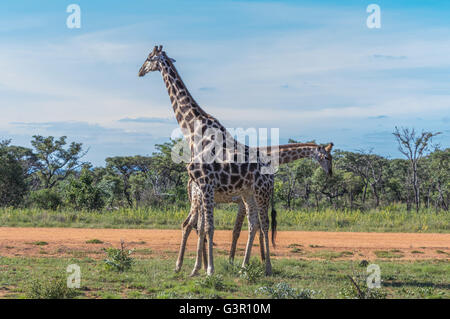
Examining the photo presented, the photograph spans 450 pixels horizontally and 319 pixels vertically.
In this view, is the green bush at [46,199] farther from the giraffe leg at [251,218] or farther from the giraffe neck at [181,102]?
the giraffe leg at [251,218]

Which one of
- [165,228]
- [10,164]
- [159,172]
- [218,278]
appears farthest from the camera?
[159,172]

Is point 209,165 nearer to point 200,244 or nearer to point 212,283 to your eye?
point 200,244

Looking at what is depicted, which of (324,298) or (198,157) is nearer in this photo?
(324,298)

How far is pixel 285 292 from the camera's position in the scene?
784cm

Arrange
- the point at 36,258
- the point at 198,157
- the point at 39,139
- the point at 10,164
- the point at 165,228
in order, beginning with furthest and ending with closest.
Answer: the point at 39,139, the point at 10,164, the point at 165,228, the point at 36,258, the point at 198,157

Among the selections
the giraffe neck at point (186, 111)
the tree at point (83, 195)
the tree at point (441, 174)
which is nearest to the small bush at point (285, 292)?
the giraffe neck at point (186, 111)

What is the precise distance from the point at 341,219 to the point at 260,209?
9966 mm

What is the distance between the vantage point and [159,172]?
86.4 feet

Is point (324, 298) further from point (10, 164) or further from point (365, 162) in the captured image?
point (365, 162)

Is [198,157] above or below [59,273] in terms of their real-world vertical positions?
above

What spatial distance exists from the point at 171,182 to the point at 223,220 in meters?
10.1

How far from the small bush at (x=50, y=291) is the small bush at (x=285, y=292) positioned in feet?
10.2

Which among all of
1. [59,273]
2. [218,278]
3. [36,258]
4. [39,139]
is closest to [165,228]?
[36,258]

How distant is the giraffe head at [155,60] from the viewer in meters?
10.2
